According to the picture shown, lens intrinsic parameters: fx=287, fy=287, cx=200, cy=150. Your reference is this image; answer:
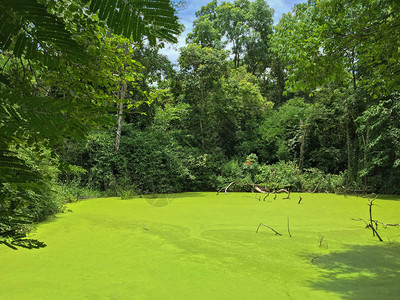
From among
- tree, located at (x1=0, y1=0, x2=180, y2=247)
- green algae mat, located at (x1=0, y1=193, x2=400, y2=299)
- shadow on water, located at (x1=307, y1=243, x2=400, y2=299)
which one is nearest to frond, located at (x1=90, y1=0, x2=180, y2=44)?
tree, located at (x1=0, y1=0, x2=180, y2=247)

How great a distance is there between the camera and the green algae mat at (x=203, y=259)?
7.15 ft

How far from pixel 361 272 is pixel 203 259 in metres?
1.46

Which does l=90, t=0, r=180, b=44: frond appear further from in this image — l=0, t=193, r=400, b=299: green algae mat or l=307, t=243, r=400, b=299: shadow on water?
l=307, t=243, r=400, b=299: shadow on water

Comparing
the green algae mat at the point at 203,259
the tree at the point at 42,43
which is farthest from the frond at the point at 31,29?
the green algae mat at the point at 203,259

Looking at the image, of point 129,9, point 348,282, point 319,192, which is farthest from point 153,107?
point 129,9

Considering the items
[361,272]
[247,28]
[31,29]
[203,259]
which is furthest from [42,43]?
[247,28]

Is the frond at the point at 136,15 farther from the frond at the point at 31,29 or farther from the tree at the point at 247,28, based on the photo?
the tree at the point at 247,28

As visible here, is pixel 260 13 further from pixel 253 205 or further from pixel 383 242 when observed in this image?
pixel 383 242

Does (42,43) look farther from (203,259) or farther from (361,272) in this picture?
(361,272)

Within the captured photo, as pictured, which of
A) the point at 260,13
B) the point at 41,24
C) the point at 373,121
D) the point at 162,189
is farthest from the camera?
the point at 260,13

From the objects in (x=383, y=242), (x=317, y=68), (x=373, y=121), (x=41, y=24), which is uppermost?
(x=373, y=121)

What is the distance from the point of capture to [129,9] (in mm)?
548

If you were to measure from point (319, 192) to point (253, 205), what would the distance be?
12.1 ft

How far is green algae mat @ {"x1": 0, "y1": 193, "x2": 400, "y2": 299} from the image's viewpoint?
218 centimetres
